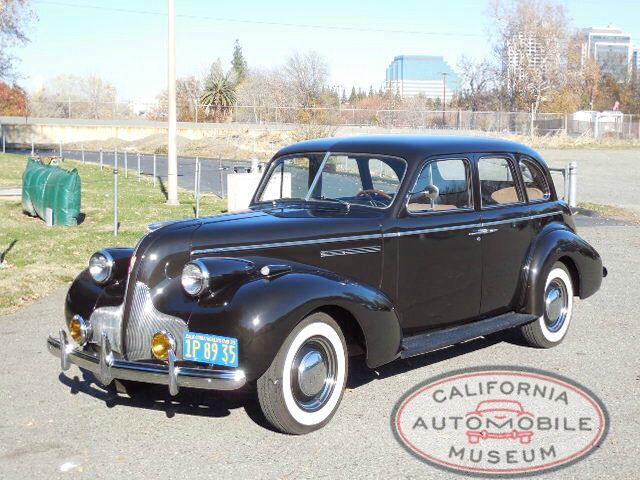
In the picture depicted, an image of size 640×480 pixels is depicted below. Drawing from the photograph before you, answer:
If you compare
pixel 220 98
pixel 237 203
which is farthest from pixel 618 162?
pixel 220 98

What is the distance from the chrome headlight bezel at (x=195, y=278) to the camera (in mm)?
5059

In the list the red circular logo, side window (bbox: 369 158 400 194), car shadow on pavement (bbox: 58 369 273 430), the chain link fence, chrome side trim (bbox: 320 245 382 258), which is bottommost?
car shadow on pavement (bbox: 58 369 273 430)

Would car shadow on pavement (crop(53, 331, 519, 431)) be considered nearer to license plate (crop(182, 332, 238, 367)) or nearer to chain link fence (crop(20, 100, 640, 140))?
license plate (crop(182, 332, 238, 367))

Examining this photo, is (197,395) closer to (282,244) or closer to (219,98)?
(282,244)

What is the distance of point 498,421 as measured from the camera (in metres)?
5.33

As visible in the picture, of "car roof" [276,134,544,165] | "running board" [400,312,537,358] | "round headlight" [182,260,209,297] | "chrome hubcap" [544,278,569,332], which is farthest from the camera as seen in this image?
"chrome hubcap" [544,278,569,332]

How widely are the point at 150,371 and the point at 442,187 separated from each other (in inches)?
107

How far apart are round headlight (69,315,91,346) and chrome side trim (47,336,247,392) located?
100mm

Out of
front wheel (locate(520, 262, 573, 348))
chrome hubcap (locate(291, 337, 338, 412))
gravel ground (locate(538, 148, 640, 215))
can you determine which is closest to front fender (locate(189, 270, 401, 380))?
chrome hubcap (locate(291, 337, 338, 412))

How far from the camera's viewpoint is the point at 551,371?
6.48 m

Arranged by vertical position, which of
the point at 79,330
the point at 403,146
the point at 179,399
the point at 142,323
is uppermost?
the point at 403,146

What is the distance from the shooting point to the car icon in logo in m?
5.08

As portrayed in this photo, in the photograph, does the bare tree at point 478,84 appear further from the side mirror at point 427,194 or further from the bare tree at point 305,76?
the side mirror at point 427,194

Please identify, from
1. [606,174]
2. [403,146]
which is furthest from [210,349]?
[606,174]
